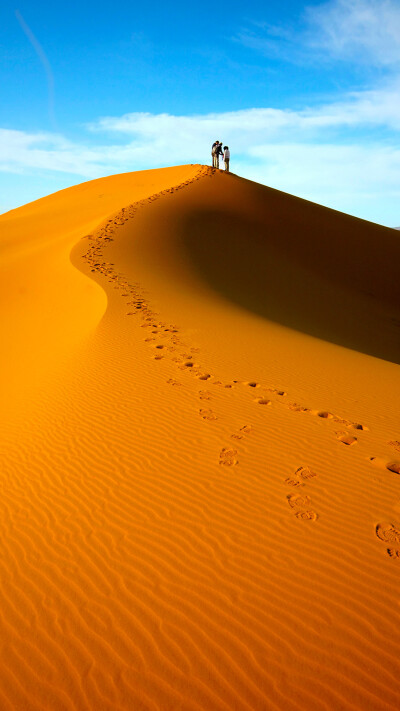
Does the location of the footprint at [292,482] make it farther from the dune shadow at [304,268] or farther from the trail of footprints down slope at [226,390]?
the dune shadow at [304,268]

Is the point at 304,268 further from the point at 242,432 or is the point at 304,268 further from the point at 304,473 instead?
the point at 304,473

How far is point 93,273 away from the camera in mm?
13594

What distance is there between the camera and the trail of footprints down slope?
390 cm

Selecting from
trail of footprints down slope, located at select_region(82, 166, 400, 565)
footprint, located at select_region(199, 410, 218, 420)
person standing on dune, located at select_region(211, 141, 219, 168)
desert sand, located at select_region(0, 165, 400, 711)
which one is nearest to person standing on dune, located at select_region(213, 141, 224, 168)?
person standing on dune, located at select_region(211, 141, 219, 168)

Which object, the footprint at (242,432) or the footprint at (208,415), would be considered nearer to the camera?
the footprint at (242,432)

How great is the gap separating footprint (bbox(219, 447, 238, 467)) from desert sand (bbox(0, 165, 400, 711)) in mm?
13

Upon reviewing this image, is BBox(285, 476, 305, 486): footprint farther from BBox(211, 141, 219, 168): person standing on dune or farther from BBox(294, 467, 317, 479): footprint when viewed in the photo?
BBox(211, 141, 219, 168): person standing on dune

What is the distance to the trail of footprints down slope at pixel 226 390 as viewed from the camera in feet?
12.8

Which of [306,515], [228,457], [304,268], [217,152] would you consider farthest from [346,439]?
[217,152]

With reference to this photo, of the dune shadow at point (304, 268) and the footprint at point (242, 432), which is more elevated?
the dune shadow at point (304, 268)

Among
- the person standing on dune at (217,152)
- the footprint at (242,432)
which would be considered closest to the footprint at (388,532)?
the footprint at (242,432)

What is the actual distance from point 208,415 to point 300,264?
14613 millimetres

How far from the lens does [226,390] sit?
664cm

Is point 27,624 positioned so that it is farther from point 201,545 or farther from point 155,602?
point 201,545
